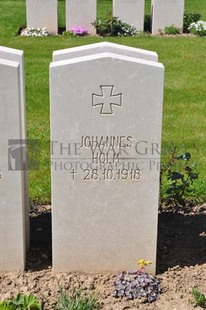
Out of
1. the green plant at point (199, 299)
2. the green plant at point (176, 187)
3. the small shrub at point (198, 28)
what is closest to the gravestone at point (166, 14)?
the small shrub at point (198, 28)

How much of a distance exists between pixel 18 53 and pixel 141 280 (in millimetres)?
2040

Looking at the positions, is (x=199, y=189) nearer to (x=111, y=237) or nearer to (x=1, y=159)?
(x=111, y=237)

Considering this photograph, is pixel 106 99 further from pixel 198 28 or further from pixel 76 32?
pixel 198 28

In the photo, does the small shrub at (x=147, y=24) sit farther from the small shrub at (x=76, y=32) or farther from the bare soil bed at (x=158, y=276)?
the bare soil bed at (x=158, y=276)

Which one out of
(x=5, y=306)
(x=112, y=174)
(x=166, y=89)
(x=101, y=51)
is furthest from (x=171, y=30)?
(x=5, y=306)

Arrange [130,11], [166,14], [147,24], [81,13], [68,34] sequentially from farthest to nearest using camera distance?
[147,24], [166,14], [130,11], [81,13], [68,34]

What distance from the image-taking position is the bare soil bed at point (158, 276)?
13.8 ft

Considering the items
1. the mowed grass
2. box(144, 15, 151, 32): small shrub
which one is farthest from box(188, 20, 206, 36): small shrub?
box(144, 15, 151, 32): small shrub

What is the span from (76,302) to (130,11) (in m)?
12.4

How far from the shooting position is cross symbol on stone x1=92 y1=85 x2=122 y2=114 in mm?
4043

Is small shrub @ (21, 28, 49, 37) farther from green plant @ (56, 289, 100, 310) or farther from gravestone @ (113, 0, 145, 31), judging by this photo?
green plant @ (56, 289, 100, 310)

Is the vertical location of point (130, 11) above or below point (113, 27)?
above

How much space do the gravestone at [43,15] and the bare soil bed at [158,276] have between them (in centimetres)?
1075

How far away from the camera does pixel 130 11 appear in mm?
15289
